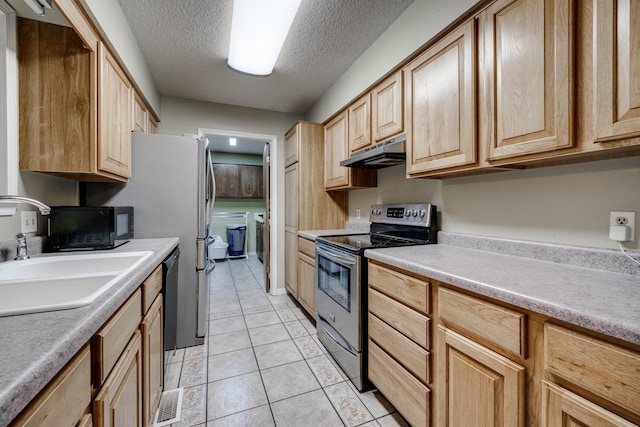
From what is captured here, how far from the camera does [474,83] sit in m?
1.34

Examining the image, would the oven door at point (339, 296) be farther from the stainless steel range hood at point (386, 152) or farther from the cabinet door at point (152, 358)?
the cabinet door at point (152, 358)

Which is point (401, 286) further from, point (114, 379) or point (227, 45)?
point (227, 45)

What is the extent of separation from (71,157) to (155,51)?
1296mm

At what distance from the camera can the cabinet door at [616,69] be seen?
83 cm

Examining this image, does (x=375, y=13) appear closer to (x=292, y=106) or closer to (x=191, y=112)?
(x=292, y=106)

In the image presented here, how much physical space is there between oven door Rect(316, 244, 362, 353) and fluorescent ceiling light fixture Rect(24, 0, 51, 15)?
189cm

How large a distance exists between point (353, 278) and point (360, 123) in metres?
1.36

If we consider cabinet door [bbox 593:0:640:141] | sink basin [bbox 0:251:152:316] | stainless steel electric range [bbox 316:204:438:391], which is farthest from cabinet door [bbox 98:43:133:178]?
cabinet door [bbox 593:0:640:141]

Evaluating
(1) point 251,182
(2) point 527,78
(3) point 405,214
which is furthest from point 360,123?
(1) point 251,182

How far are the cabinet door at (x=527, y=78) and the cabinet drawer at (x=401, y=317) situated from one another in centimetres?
84

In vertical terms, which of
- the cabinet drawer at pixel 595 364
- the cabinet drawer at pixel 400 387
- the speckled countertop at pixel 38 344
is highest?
the speckled countertop at pixel 38 344

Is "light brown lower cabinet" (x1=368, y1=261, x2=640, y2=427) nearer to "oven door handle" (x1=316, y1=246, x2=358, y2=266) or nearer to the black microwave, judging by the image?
"oven door handle" (x1=316, y1=246, x2=358, y2=266)

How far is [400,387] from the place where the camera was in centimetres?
137

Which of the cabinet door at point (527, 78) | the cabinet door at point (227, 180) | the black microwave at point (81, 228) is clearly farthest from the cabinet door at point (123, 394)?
the cabinet door at point (227, 180)
